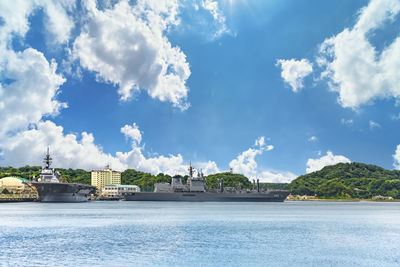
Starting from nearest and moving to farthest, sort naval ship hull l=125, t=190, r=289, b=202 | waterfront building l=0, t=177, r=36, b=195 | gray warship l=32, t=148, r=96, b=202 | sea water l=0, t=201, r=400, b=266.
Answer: sea water l=0, t=201, r=400, b=266, gray warship l=32, t=148, r=96, b=202, naval ship hull l=125, t=190, r=289, b=202, waterfront building l=0, t=177, r=36, b=195

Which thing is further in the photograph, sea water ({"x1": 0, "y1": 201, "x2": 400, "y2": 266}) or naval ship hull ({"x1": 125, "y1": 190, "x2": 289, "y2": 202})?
naval ship hull ({"x1": 125, "y1": 190, "x2": 289, "y2": 202})

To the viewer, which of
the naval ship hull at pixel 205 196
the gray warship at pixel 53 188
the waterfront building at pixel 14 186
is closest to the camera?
the gray warship at pixel 53 188

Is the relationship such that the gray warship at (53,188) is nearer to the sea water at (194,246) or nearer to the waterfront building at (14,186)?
the waterfront building at (14,186)

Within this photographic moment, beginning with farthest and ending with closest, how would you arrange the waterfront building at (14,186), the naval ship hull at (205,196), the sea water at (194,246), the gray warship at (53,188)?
the waterfront building at (14,186) < the naval ship hull at (205,196) < the gray warship at (53,188) < the sea water at (194,246)

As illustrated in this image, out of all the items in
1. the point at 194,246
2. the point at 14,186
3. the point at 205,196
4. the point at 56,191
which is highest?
the point at 56,191

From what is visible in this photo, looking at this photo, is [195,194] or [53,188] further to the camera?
[195,194]

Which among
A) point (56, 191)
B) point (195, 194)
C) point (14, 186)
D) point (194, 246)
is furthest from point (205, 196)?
point (194, 246)

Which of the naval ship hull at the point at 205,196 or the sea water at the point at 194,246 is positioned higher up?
the sea water at the point at 194,246

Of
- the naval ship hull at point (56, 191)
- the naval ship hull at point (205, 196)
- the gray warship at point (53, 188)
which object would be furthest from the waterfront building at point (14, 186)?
the naval ship hull at point (205, 196)

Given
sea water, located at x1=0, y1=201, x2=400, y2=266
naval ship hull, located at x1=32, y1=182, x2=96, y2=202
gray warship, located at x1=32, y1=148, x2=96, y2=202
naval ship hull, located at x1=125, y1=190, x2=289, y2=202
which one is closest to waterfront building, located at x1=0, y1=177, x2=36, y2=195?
gray warship, located at x1=32, y1=148, x2=96, y2=202

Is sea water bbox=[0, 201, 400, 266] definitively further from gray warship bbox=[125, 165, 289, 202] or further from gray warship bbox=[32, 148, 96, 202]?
gray warship bbox=[125, 165, 289, 202]

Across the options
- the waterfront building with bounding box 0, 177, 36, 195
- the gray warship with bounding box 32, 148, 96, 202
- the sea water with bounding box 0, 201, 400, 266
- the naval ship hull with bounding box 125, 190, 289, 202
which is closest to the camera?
the sea water with bounding box 0, 201, 400, 266

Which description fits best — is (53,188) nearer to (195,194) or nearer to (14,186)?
(195,194)

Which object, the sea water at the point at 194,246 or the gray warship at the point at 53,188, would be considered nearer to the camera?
the sea water at the point at 194,246
